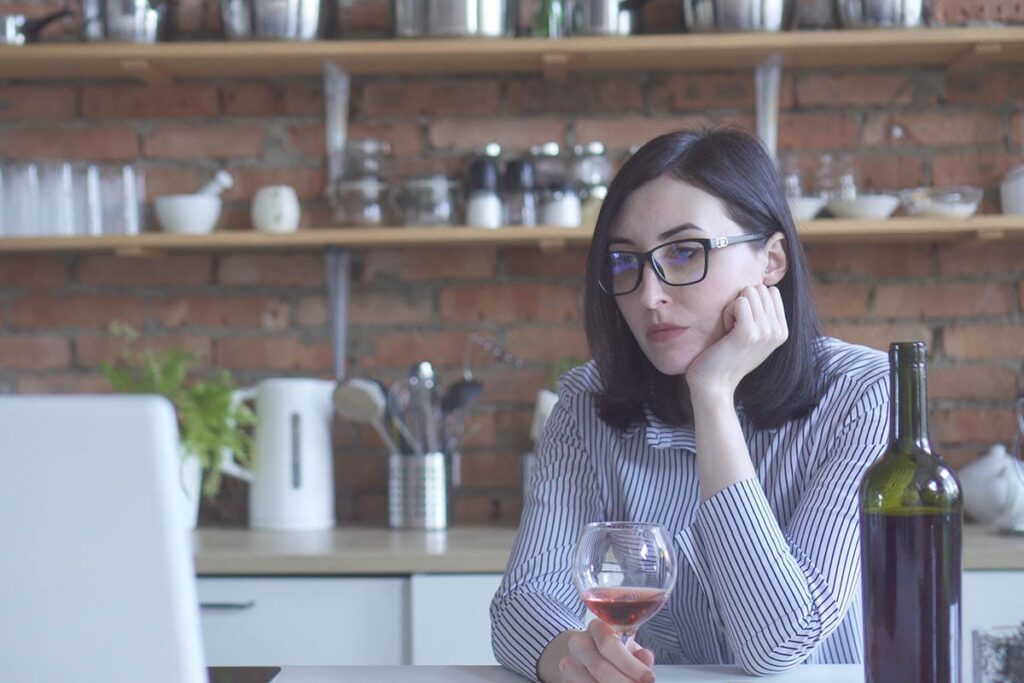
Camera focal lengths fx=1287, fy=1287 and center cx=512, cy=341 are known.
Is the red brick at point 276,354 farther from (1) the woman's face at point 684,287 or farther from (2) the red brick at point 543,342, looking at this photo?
(1) the woman's face at point 684,287

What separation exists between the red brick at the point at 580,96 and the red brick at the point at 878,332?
25.0 inches

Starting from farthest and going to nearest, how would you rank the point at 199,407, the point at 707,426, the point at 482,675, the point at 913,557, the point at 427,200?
the point at 427,200
the point at 199,407
the point at 707,426
the point at 482,675
the point at 913,557

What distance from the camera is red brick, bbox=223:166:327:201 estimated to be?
278 centimetres

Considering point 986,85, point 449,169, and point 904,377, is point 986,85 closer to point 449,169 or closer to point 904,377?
point 449,169

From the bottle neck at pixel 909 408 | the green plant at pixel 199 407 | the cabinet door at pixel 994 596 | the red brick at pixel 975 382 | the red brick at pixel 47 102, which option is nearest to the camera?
the bottle neck at pixel 909 408

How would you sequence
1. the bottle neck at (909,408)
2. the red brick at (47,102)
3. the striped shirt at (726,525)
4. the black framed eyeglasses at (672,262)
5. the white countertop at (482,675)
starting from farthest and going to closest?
1. the red brick at (47,102)
2. the black framed eyeglasses at (672,262)
3. the striped shirt at (726,525)
4. the white countertop at (482,675)
5. the bottle neck at (909,408)

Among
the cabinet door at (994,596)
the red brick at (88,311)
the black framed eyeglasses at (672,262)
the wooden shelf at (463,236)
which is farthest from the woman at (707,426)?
the red brick at (88,311)

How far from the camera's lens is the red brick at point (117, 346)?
2787mm

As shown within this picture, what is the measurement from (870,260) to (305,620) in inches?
54.5

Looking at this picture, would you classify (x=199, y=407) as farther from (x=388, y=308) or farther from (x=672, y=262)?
(x=672, y=262)

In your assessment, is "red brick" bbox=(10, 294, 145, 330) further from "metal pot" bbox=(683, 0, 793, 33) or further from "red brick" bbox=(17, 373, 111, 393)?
"metal pot" bbox=(683, 0, 793, 33)

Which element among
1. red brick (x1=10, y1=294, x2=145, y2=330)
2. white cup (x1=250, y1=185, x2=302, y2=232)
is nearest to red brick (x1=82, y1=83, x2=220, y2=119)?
white cup (x1=250, y1=185, x2=302, y2=232)

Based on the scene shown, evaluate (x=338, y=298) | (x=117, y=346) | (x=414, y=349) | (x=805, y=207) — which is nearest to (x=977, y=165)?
(x=805, y=207)

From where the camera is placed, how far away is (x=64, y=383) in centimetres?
279
